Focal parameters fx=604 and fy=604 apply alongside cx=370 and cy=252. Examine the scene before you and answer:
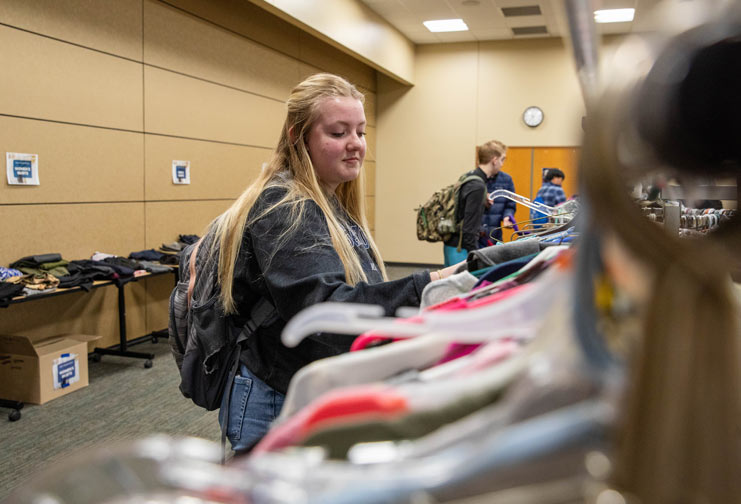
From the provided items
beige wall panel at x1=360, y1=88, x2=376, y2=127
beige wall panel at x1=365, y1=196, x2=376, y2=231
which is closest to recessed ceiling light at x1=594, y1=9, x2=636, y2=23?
beige wall panel at x1=360, y1=88, x2=376, y2=127

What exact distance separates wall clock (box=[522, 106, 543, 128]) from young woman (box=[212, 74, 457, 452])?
827 centimetres

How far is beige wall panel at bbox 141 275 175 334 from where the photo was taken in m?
5.17

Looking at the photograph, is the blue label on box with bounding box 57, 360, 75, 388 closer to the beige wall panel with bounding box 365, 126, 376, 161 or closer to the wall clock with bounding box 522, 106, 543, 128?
the beige wall panel with bounding box 365, 126, 376, 161

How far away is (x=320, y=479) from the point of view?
0.38m

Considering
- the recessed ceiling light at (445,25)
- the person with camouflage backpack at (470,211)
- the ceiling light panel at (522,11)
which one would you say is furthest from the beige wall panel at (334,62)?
the person with camouflage backpack at (470,211)

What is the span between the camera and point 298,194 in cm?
149

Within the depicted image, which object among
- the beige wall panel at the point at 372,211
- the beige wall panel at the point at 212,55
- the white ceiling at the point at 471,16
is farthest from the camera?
the beige wall panel at the point at 372,211

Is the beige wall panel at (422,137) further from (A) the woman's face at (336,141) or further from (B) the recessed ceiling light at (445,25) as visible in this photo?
(A) the woman's face at (336,141)

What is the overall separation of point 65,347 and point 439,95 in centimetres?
758

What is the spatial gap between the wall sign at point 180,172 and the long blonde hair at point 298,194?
12.7 feet

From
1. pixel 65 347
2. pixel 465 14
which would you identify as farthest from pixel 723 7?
pixel 465 14

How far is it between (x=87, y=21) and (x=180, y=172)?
1.45 meters

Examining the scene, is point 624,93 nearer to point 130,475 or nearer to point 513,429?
point 513,429

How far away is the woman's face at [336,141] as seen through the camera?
5.39ft
